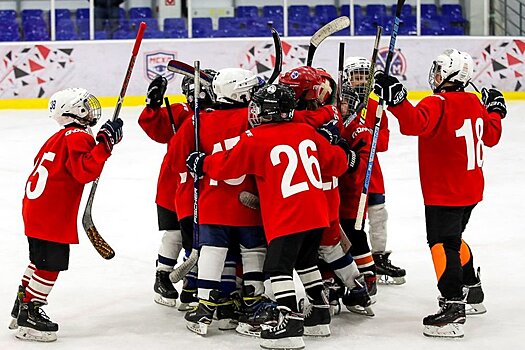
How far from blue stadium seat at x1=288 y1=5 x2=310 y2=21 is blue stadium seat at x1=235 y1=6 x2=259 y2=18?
0.40 meters

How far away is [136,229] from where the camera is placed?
6008mm

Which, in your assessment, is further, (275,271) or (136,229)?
(136,229)

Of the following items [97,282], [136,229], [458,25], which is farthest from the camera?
[458,25]

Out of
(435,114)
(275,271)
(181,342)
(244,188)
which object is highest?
(435,114)

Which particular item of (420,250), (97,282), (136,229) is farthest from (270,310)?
(136,229)

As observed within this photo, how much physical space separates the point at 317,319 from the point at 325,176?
0.55 metres

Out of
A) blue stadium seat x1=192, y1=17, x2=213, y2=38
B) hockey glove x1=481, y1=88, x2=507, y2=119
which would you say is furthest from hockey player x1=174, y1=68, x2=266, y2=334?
blue stadium seat x1=192, y1=17, x2=213, y2=38

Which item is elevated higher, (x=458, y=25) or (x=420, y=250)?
(x=458, y=25)

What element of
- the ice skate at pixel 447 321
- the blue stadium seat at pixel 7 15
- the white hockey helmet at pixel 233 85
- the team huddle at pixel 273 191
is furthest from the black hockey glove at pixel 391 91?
the blue stadium seat at pixel 7 15

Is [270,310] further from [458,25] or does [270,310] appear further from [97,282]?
[458,25]

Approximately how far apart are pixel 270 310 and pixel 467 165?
952 millimetres

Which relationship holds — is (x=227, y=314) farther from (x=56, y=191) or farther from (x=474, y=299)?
(x=474, y=299)

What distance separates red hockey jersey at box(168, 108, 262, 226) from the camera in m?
3.93

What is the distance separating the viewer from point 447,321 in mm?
3898
